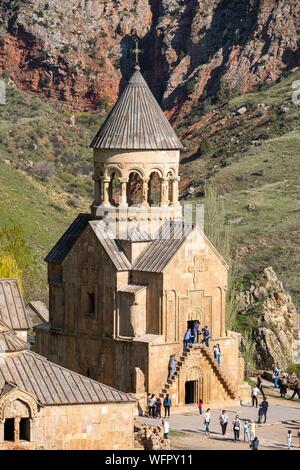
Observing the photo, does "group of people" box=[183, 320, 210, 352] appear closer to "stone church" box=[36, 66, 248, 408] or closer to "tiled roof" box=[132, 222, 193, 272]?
"stone church" box=[36, 66, 248, 408]

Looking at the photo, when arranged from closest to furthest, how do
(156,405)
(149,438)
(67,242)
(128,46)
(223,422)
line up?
(149,438) → (223,422) → (156,405) → (67,242) → (128,46)

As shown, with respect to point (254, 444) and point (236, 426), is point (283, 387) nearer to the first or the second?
point (236, 426)

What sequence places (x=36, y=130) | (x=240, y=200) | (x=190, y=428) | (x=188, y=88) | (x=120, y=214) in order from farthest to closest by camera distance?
(x=188, y=88)
(x=36, y=130)
(x=240, y=200)
(x=120, y=214)
(x=190, y=428)

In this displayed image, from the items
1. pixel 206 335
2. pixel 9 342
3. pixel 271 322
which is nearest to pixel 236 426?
pixel 206 335

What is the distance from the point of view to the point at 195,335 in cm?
5953

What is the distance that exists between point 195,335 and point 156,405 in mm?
3093

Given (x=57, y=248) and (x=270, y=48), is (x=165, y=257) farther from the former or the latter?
(x=270, y=48)

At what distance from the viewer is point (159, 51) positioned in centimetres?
14875

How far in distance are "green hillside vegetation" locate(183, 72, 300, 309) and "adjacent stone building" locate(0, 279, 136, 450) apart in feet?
91.0

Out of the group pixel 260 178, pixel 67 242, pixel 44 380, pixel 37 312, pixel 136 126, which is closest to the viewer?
pixel 44 380

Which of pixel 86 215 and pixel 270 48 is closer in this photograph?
pixel 86 215

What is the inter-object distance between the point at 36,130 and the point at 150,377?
246 feet
